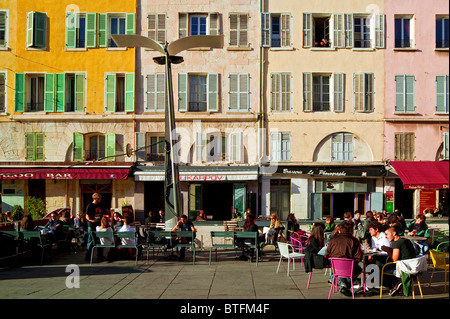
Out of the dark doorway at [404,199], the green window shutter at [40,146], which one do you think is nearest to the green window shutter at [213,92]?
the green window shutter at [40,146]

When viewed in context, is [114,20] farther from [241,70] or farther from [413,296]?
[413,296]

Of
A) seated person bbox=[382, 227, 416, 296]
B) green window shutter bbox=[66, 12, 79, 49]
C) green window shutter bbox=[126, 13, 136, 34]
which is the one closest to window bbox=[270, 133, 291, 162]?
green window shutter bbox=[126, 13, 136, 34]

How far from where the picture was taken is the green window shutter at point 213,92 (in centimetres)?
2558

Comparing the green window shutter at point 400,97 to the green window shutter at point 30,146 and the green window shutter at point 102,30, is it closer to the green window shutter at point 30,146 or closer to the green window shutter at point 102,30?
the green window shutter at point 102,30

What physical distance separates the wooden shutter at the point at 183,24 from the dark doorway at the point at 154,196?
7330 mm

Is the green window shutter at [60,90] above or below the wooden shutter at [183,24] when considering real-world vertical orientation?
below

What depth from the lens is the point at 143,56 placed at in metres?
25.9

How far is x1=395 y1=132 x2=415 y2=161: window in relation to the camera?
2572 centimetres

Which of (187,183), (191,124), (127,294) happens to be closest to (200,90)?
(191,124)

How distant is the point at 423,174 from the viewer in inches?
988

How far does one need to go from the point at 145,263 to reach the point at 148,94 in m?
14.0

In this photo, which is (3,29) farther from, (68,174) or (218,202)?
(218,202)

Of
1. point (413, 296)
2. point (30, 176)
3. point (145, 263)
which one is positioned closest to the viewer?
point (413, 296)

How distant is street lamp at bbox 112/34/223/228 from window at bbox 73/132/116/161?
10.5 m
